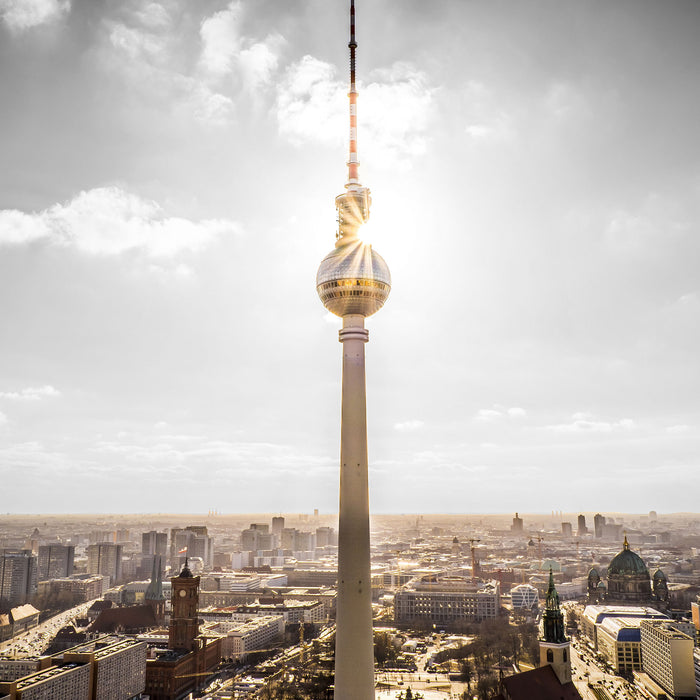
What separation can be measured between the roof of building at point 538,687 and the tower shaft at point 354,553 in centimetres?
1039

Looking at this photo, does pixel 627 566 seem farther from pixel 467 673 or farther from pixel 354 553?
pixel 354 553

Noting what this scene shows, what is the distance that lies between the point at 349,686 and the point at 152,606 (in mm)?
82493

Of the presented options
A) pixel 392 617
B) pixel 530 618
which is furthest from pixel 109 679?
pixel 530 618

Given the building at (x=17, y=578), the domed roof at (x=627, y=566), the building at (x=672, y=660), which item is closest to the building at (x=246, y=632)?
the building at (x=672, y=660)

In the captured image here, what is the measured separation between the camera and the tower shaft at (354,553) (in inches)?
2176

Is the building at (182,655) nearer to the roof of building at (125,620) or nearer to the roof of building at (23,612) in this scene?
the roof of building at (125,620)

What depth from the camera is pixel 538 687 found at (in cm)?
5506

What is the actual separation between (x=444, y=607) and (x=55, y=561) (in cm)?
11193

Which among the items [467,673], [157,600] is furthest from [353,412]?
[157,600]

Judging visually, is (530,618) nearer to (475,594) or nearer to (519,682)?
(475,594)

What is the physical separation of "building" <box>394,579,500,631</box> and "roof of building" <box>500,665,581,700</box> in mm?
76534

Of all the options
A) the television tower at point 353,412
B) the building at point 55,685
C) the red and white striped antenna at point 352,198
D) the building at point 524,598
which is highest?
the red and white striped antenna at point 352,198

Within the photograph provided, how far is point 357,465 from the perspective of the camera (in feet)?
192

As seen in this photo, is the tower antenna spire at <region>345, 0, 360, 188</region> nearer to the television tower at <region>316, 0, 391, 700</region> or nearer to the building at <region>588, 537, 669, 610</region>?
the television tower at <region>316, 0, 391, 700</region>
